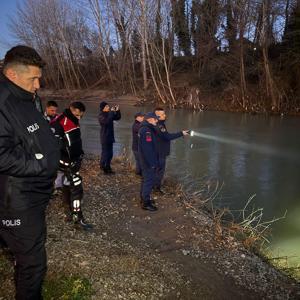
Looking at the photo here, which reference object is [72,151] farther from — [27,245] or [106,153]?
[106,153]

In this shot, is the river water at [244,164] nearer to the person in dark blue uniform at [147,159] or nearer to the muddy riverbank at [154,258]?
the muddy riverbank at [154,258]

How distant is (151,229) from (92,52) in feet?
145

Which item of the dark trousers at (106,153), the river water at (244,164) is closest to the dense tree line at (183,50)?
the river water at (244,164)

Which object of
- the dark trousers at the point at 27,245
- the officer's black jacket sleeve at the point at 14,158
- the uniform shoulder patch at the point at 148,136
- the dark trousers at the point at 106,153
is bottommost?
the dark trousers at the point at 106,153

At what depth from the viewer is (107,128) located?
956cm

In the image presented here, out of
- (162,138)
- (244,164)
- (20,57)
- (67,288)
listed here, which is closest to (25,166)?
(20,57)

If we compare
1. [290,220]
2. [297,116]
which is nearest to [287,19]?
[297,116]

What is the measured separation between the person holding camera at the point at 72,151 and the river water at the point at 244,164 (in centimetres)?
340

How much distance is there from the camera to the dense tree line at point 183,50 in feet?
96.1

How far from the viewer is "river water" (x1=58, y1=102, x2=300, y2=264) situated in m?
8.97

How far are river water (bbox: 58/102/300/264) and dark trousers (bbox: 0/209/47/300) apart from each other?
4687 mm

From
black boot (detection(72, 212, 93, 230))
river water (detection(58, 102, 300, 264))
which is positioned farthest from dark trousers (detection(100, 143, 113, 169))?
black boot (detection(72, 212, 93, 230))

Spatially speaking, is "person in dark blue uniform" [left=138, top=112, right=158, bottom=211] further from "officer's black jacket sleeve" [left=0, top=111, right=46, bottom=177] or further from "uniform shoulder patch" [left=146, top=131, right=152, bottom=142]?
"officer's black jacket sleeve" [left=0, top=111, right=46, bottom=177]

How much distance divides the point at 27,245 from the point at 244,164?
1111 cm
